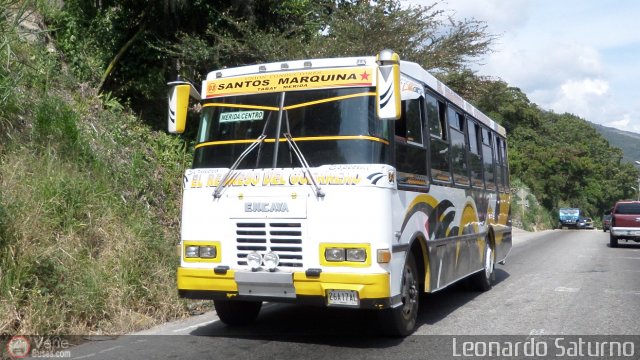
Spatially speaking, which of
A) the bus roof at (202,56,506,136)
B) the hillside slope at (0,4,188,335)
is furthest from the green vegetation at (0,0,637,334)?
the bus roof at (202,56,506,136)

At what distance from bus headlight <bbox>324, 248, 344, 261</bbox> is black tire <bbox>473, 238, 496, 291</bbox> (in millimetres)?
5377

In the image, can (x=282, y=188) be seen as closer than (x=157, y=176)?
Yes

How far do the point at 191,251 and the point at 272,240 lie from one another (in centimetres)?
97

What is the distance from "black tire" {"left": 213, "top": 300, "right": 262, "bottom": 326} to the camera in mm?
7863

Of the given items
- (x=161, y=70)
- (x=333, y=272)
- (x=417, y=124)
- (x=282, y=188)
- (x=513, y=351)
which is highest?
(x=161, y=70)

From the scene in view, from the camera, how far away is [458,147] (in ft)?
31.3

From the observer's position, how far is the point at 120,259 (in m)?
8.54

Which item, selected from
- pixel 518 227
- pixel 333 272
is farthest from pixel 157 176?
pixel 518 227

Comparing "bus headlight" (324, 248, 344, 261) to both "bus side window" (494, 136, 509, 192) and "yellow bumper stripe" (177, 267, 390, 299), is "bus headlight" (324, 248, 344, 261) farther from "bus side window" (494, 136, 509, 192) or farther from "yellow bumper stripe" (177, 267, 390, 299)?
"bus side window" (494, 136, 509, 192)

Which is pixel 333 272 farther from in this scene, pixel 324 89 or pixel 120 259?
pixel 120 259

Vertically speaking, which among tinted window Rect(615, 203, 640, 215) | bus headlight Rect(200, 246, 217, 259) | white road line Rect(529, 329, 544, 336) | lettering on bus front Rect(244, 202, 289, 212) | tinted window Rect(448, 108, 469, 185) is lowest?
white road line Rect(529, 329, 544, 336)

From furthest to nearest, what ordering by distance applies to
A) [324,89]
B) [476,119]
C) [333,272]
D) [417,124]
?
[476,119], [417,124], [324,89], [333,272]

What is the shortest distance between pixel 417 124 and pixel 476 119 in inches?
145

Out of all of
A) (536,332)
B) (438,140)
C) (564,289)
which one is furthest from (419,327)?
(564,289)
